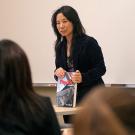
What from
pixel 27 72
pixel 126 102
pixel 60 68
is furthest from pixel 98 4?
pixel 126 102

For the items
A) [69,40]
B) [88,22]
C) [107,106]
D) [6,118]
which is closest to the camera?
[107,106]

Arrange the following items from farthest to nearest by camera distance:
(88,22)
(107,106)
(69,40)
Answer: (88,22) → (69,40) → (107,106)

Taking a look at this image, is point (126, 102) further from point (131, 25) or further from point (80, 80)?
point (131, 25)

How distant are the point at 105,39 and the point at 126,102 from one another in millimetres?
3025

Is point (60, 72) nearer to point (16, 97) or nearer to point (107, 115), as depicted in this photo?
point (16, 97)

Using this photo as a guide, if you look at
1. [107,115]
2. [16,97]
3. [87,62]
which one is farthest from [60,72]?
[107,115]

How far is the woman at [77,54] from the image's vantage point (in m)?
2.93

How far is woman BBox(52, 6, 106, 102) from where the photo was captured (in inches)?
115

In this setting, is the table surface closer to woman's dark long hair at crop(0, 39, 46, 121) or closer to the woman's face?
the woman's face

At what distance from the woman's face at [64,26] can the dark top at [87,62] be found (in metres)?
0.10

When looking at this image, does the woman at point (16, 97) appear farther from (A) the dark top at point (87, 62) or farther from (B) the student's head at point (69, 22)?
(B) the student's head at point (69, 22)

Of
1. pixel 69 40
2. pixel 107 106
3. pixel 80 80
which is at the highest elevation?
pixel 107 106

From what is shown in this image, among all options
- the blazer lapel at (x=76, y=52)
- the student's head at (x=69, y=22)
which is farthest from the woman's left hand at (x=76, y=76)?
the student's head at (x=69, y=22)

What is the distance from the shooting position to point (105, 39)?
3.79 metres
